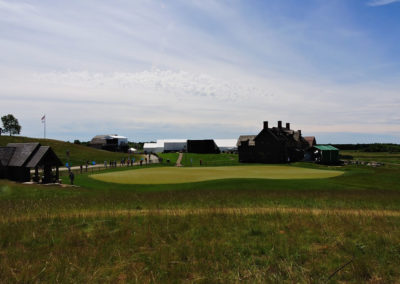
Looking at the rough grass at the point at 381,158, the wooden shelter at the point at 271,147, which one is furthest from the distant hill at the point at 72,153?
the rough grass at the point at 381,158

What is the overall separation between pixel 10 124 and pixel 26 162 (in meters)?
109

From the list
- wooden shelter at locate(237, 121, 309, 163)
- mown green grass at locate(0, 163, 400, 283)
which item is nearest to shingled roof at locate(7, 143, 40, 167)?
mown green grass at locate(0, 163, 400, 283)

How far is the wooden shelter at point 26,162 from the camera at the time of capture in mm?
39406

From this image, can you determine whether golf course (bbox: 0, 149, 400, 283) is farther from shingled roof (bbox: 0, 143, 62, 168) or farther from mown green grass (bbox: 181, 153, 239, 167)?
mown green grass (bbox: 181, 153, 239, 167)

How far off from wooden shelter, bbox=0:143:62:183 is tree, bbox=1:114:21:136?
103 metres

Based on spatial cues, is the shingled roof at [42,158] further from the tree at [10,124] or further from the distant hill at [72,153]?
the tree at [10,124]

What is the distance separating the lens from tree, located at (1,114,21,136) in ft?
415

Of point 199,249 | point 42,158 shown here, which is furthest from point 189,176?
point 199,249

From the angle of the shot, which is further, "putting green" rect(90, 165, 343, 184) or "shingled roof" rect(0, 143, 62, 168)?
"putting green" rect(90, 165, 343, 184)

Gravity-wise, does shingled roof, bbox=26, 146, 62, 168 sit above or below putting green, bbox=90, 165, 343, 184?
above

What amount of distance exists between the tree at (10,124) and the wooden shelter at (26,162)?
103m

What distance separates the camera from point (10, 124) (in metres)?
128

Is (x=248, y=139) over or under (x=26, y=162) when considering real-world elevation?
over

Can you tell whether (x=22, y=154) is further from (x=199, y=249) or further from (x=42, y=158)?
(x=199, y=249)
